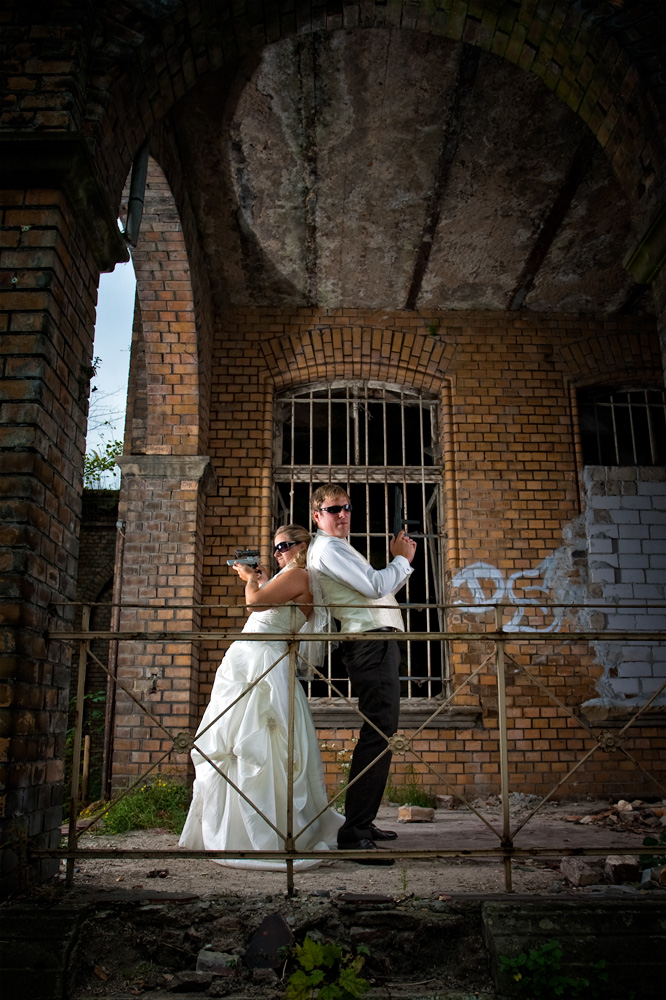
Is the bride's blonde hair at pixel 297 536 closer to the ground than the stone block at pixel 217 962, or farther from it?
farther from it

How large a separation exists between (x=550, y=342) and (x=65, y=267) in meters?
5.33

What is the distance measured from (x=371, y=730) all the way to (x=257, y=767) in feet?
Result: 1.89

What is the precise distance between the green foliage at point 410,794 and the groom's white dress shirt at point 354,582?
2896 mm

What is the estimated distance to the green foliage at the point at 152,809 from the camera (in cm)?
524

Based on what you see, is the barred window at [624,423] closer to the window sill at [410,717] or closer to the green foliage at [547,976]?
the window sill at [410,717]

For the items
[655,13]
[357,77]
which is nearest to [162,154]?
[357,77]

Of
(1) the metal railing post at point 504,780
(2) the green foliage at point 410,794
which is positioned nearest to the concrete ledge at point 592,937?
(1) the metal railing post at point 504,780

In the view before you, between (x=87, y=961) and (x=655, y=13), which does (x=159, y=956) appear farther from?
(x=655, y=13)

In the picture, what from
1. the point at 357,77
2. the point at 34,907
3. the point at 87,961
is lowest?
the point at 87,961

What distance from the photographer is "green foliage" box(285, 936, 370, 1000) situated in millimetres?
2436

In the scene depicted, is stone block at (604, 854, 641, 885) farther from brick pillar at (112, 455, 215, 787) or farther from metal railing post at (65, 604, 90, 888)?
brick pillar at (112, 455, 215, 787)

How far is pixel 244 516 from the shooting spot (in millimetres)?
7027

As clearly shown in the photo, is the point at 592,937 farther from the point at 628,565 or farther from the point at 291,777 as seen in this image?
the point at 628,565

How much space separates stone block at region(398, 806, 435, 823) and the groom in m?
1.62
